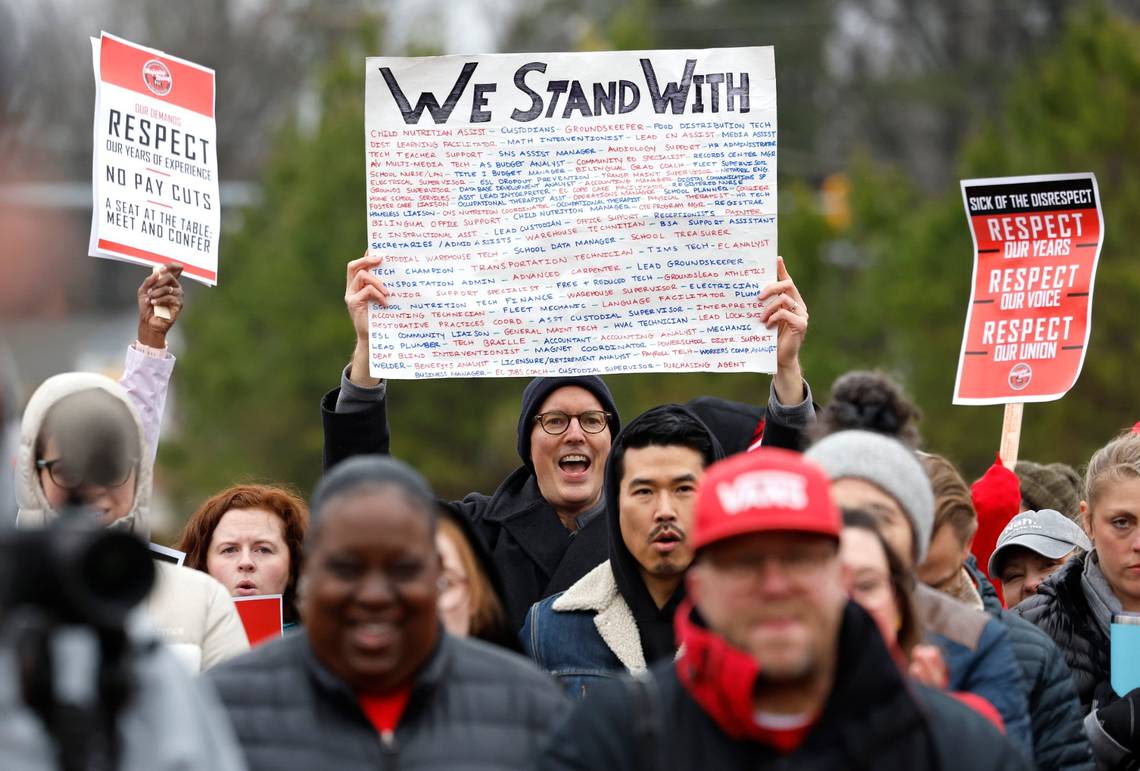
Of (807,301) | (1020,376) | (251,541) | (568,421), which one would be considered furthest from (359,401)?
(807,301)

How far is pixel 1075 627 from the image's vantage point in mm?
6066

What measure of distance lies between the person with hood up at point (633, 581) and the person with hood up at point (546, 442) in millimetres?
445

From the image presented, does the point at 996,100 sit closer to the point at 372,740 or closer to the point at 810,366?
the point at 810,366

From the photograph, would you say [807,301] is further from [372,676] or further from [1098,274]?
[372,676]

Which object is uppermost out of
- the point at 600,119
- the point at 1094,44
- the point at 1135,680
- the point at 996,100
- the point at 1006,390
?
the point at 996,100

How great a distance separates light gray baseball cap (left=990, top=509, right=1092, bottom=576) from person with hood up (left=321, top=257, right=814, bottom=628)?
1.24 metres

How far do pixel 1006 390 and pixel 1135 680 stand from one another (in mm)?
2294

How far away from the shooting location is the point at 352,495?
3965 mm

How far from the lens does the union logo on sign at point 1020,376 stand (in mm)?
7738

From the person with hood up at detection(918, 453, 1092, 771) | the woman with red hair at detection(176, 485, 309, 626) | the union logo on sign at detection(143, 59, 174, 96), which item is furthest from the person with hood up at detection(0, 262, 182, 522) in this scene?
the person with hood up at detection(918, 453, 1092, 771)

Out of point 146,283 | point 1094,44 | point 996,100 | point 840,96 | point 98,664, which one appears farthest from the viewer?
point 840,96

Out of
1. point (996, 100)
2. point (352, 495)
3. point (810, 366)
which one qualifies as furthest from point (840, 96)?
point (352, 495)

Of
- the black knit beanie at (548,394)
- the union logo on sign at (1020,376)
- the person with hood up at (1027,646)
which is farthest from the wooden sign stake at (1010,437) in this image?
the person with hood up at (1027,646)

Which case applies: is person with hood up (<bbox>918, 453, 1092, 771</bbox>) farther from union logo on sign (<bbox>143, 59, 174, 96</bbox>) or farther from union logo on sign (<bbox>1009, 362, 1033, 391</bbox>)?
union logo on sign (<bbox>143, 59, 174, 96</bbox>)
